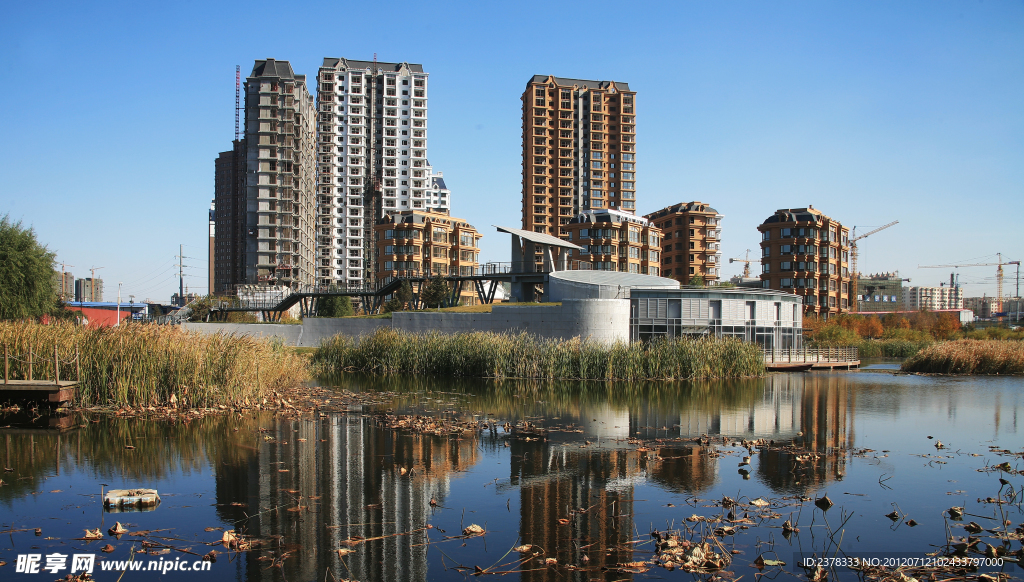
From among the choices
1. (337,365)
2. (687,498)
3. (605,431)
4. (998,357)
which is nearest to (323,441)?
(605,431)

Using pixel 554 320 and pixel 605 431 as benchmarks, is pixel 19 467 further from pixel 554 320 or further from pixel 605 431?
pixel 554 320

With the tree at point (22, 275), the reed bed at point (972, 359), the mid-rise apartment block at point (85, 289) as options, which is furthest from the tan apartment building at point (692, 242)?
the mid-rise apartment block at point (85, 289)

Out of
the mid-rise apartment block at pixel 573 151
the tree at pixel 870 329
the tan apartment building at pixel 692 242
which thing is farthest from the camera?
the mid-rise apartment block at pixel 573 151

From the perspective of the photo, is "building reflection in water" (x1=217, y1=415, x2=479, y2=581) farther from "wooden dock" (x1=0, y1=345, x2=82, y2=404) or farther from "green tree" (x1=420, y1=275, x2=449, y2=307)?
"green tree" (x1=420, y1=275, x2=449, y2=307)

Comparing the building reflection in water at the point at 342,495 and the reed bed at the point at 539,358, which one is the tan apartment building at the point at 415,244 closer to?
the reed bed at the point at 539,358

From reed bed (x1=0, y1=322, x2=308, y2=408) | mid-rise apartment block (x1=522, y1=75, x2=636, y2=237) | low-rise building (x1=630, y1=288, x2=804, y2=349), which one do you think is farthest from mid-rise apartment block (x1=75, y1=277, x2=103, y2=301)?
reed bed (x1=0, y1=322, x2=308, y2=408)

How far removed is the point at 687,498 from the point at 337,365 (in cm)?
2949

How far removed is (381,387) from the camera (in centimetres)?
2745

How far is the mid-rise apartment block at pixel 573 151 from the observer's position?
12394 cm

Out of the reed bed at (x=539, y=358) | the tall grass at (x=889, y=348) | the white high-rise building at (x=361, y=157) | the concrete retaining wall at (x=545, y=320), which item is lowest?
the tall grass at (x=889, y=348)

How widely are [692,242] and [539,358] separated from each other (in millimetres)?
84703

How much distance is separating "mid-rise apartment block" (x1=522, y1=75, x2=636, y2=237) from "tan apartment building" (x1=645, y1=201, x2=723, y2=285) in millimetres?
13273

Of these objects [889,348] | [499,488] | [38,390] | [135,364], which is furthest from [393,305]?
[499,488]

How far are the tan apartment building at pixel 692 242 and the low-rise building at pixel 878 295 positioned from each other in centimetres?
4107
